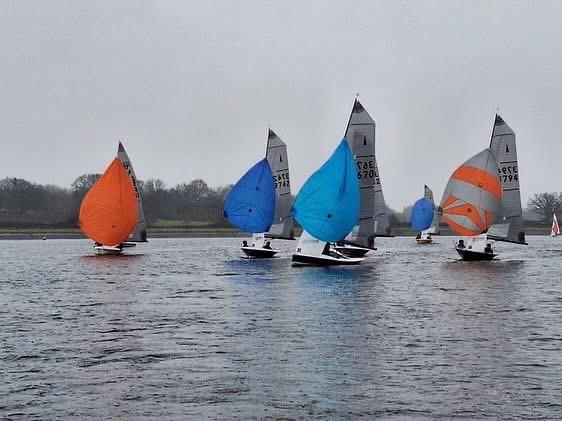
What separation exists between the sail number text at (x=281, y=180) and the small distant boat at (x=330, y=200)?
58.5ft

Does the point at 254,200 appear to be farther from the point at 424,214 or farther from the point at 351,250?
the point at 424,214

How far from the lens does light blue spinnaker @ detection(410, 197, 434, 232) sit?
12275 cm

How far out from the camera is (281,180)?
2798 inches

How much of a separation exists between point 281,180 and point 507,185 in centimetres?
1835

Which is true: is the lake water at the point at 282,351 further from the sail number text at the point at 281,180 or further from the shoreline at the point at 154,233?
the shoreline at the point at 154,233

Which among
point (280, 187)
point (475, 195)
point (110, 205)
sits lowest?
point (475, 195)

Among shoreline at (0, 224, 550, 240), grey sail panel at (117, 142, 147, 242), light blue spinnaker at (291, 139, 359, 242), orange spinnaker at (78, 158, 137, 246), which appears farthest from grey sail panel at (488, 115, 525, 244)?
shoreline at (0, 224, 550, 240)

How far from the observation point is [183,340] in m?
24.7

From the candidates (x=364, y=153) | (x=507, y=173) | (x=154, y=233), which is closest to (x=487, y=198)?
(x=507, y=173)

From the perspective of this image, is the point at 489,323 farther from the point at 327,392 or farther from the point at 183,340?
the point at 327,392

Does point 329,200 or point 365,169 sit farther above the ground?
point 365,169

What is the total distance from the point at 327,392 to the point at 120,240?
60400 millimetres

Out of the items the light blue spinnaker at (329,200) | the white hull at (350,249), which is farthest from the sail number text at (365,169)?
the light blue spinnaker at (329,200)

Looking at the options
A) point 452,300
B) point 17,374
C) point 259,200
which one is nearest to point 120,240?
point 259,200
